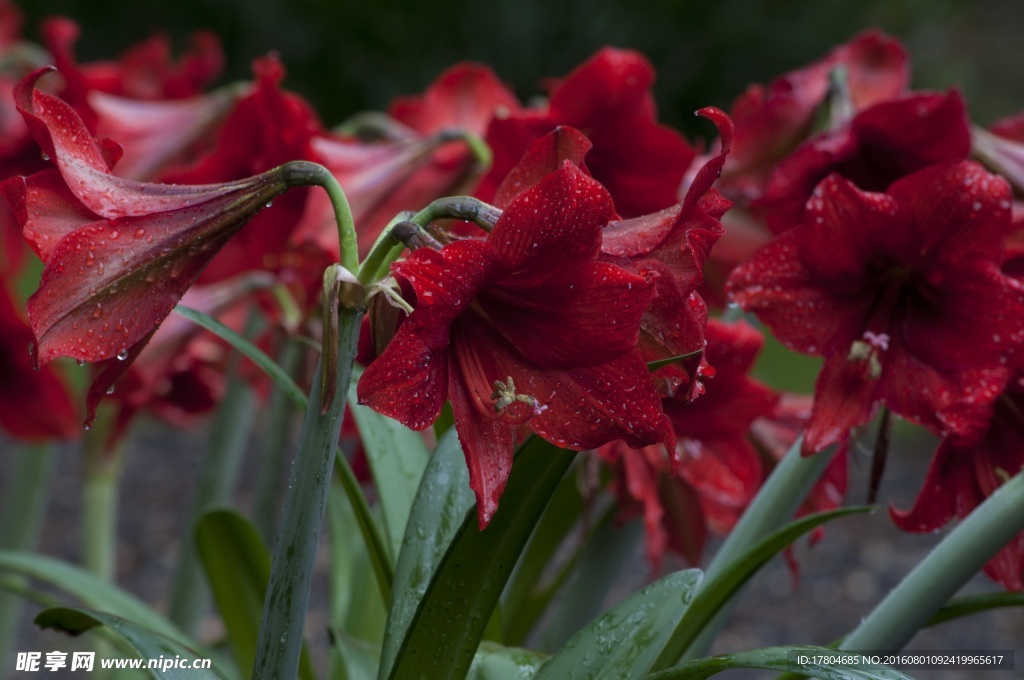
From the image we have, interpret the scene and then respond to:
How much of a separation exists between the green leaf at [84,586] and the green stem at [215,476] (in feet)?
0.69

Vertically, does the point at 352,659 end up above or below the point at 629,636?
below

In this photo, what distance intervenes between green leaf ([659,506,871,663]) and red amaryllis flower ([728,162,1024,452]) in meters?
0.05

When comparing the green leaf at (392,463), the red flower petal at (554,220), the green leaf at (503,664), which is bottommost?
the green leaf at (503,664)

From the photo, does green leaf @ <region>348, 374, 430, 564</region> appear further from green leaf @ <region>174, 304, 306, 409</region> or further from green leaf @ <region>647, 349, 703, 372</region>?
green leaf @ <region>647, 349, 703, 372</region>

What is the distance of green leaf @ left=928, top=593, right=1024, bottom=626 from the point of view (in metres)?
0.73

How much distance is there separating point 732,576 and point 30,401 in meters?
0.87

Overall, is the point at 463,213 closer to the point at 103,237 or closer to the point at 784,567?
the point at 103,237

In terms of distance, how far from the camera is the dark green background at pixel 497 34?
181 inches

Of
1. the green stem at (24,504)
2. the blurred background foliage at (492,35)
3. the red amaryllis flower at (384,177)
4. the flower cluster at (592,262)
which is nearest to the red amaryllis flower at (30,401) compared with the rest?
the flower cluster at (592,262)

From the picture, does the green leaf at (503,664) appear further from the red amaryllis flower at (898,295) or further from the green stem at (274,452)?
the green stem at (274,452)

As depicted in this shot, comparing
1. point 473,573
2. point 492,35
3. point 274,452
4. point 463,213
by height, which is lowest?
point 492,35

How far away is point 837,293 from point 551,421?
326mm

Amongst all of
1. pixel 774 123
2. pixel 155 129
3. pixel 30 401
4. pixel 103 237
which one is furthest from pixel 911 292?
pixel 30 401

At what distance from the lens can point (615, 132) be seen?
0.92m
